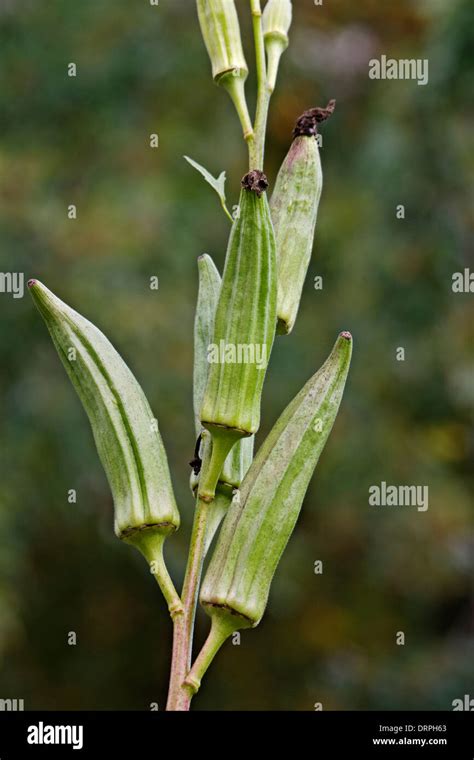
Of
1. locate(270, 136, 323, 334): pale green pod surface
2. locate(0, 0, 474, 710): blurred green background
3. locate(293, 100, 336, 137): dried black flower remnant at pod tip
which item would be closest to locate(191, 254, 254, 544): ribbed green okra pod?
locate(270, 136, 323, 334): pale green pod surface

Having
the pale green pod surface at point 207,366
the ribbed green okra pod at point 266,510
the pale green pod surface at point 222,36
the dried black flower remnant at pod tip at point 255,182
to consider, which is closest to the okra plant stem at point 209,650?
the ribbed green okra pod at point 266,510

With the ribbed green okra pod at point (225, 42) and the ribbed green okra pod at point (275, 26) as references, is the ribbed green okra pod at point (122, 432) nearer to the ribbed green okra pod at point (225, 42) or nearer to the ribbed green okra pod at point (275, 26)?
the ribbed green okra pod at point (225, 42)

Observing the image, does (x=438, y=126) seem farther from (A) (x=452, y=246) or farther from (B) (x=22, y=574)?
(B) (x=22, y=574)

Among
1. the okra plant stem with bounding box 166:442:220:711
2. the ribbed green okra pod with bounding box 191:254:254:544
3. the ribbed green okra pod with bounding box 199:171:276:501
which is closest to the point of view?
the okra plant stem with bounding box 166:442:220:711

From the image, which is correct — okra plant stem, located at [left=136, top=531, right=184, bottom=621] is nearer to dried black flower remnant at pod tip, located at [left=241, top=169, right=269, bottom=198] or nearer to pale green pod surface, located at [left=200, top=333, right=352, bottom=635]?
pale green pod surface, located at [left=200, top=333, right=352, bottom=635]

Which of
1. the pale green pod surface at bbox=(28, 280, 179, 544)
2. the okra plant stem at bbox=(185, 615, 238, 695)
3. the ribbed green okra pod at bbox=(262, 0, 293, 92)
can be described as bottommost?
the okra plant stem at bbox=(185, 615, 238, 695)

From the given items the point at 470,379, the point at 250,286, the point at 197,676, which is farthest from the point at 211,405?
the point at 470,379
